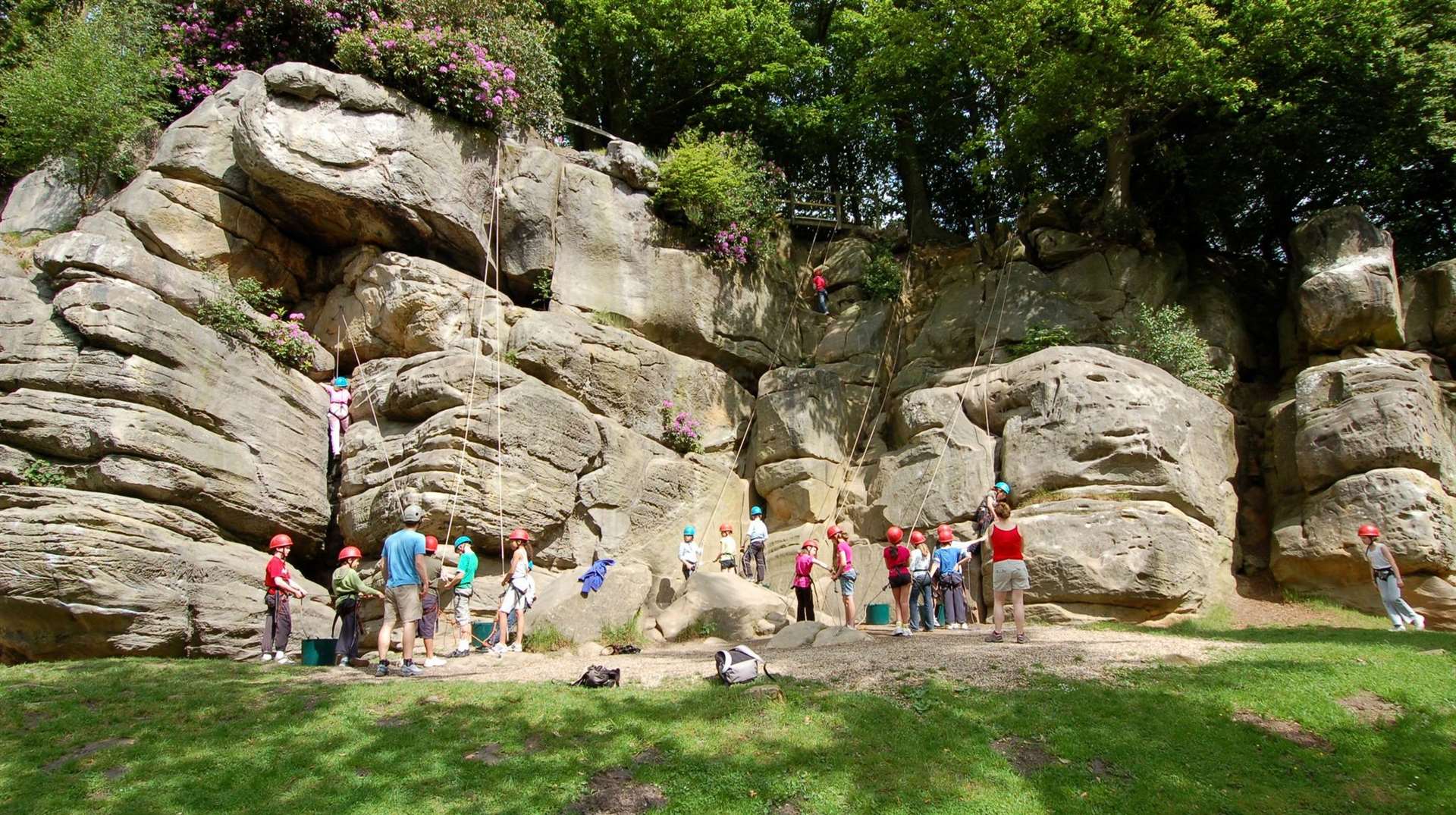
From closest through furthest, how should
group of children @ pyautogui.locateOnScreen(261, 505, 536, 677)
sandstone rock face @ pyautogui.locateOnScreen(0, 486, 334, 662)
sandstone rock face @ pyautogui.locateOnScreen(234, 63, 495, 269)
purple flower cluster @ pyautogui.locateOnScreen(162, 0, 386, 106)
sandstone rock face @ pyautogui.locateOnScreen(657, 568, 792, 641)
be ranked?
group of children @ pyautogui.locateOnScreen(261, 505, 536, 677) < sandstone rock face @ pyautogui.locateOnScreen(0, 486, 334, 662) < sandstone rock face @ pyautogui.locateOnScreen(657, 568, 792, 641) < sandstone rock face @ pyautogui.locateOnScreen(234, 63, 495, 269) < purple flower cluster @ pyautogui.locateOnScreen(162, 0, 386, 106)

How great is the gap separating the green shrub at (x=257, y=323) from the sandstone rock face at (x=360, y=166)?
216 centimetres

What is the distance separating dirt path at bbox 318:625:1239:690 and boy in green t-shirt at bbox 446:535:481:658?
1.32ft

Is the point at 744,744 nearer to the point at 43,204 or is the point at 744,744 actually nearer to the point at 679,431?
the point at 679,431

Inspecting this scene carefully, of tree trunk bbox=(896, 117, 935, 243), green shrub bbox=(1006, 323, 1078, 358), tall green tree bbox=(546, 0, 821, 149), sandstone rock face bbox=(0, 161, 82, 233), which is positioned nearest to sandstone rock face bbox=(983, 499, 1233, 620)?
green shrub bbox=(1006, 323, 1078, 358)

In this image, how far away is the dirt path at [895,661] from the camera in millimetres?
9836

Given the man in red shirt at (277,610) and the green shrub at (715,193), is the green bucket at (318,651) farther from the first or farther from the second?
the green shrub at (715,193)

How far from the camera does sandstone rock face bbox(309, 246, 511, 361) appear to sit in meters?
19.5

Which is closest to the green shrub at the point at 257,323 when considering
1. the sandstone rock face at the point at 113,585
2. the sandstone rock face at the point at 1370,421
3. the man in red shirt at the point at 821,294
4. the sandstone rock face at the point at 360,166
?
the sandstone rock face at the point at 360,166

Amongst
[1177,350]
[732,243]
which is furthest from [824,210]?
[1177,350]

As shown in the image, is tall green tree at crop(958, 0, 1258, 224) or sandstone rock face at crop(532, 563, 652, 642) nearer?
sandstone rock face at crop(532, 563, 652, 642)

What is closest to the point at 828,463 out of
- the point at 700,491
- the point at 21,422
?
the point at 700,491

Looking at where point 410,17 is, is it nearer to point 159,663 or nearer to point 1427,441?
point 159,663

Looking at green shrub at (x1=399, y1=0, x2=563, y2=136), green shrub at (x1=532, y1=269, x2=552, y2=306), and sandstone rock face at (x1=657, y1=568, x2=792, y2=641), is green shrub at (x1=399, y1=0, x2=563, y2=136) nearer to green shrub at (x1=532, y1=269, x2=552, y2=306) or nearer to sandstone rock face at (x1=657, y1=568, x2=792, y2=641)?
green shrub at (x1=532, y1=269, x2=552, y2=306)

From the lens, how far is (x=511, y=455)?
16.9 metres
